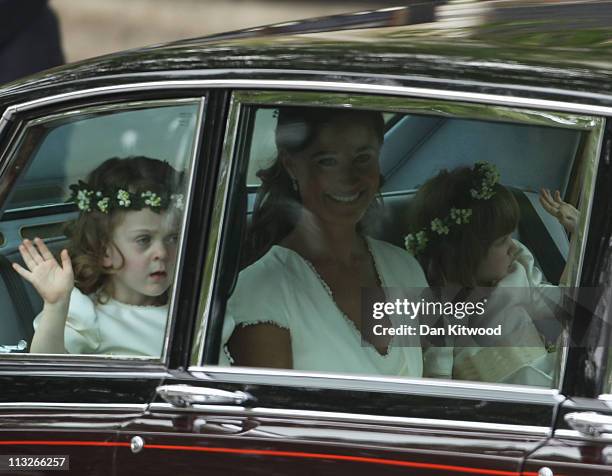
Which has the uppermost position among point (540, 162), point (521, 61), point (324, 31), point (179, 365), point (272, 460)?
point (324, 31)

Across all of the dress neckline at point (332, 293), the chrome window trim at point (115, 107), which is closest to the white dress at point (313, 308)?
the dress neckline at point (332, 293)

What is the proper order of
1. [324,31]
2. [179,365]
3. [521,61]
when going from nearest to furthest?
[521,61], [179,365], [324,31]

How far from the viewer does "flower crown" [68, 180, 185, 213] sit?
9.78ft

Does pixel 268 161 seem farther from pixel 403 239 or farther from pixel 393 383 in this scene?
pixel 393 383

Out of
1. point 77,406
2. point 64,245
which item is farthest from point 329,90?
point 77,406

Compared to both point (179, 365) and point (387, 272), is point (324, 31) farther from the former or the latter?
point (179, 365)

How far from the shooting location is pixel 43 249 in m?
3.10

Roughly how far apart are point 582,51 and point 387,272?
581 millimetres

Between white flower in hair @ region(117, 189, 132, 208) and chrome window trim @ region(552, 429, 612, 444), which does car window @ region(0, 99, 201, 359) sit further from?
chrome window trim @ region(552, 429, 612, 444)

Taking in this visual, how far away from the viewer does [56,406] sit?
9.61ft

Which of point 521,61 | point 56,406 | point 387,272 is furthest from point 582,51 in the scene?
point 56,406

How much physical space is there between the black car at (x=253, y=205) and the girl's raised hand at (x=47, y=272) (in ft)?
0.11

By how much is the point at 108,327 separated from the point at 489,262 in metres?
0.86

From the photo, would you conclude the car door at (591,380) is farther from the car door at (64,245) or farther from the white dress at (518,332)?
the car door at (64,245)
